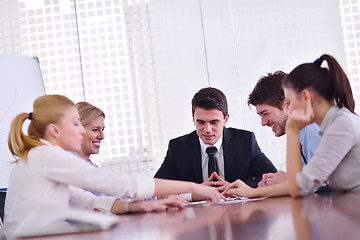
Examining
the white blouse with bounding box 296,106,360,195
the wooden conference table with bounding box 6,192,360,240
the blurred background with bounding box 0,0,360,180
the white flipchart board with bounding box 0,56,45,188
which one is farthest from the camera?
the blurred background with bounding box 0,0,360,180

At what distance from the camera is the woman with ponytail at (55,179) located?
5.06 feet

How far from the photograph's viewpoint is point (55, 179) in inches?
61.6

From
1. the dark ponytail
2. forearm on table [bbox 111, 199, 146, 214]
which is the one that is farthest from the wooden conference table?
the dark ponytail

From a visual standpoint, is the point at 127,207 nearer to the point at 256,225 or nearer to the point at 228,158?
the point at 256,225

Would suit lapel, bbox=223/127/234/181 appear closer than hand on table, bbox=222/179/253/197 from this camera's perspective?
No

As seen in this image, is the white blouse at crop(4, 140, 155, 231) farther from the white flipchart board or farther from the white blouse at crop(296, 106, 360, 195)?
the white flipchart board

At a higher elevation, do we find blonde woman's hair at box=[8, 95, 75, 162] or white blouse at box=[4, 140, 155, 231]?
blonde woman's hair at box=[8, 95, 75, 162]

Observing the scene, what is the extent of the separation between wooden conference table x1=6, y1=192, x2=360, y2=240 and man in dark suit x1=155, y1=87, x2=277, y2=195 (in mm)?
1421

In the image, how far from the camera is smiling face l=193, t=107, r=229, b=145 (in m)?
2.95

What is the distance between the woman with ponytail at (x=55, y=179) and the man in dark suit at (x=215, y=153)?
3.52 ft

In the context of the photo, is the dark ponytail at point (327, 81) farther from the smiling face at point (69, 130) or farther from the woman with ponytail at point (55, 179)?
the smiling face at point (69, 130)

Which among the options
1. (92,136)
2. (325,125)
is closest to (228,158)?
(92,136)

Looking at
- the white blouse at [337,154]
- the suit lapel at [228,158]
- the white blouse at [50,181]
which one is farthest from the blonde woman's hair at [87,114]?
the white blouse at [337,154]

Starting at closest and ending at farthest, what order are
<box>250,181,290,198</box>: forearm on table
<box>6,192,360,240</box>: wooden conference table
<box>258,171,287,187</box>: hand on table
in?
<box>6,192,360,240</box>: wooden conference table < <box>250,181,290,198</box>: forearm on table < <box>258,171,287,187</box>: hand on table
